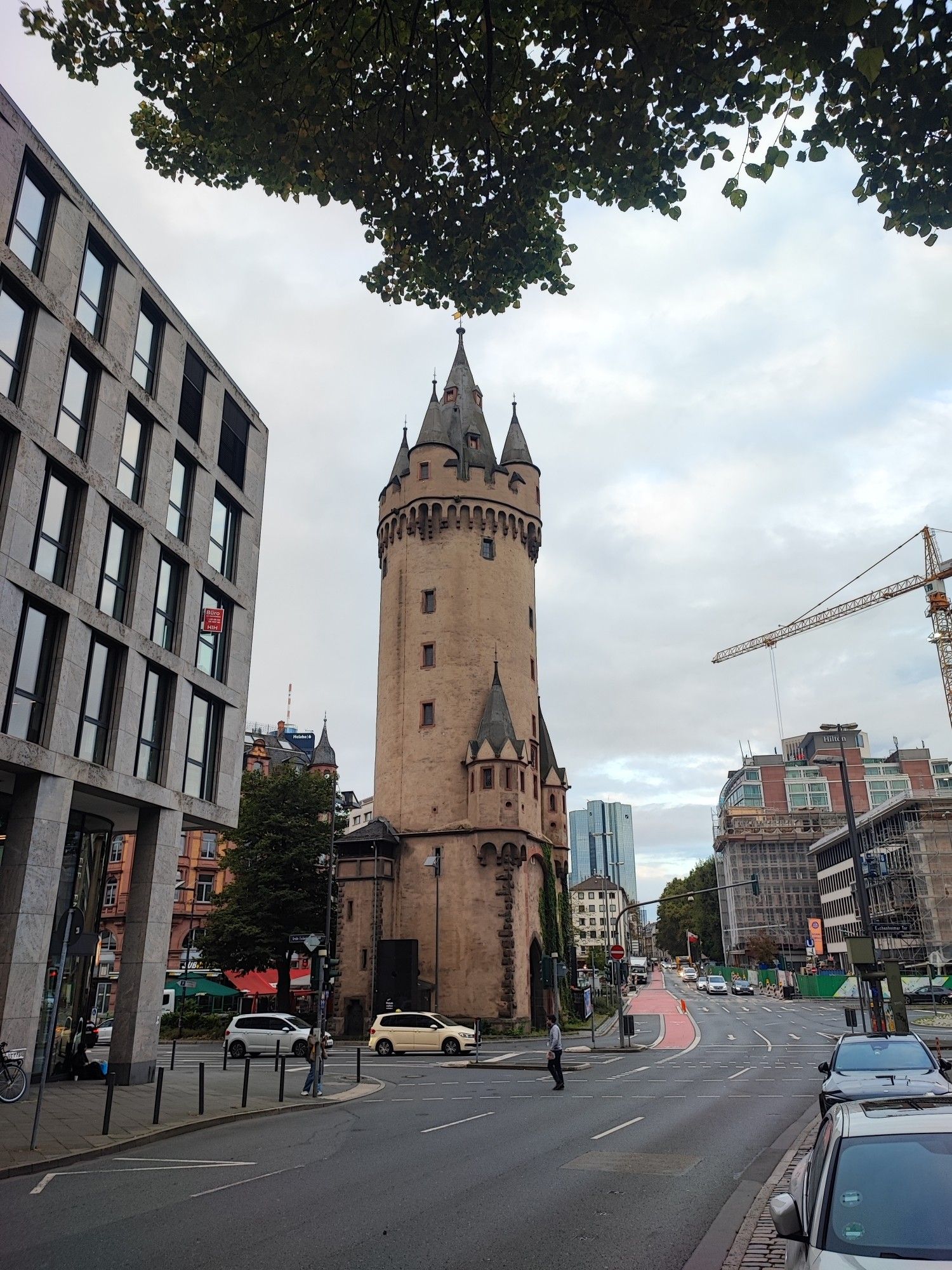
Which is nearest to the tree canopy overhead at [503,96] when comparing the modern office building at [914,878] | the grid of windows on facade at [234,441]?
the grid of windows on facade at [234,441]

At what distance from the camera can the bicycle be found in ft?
56.1

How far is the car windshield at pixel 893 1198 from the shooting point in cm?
440

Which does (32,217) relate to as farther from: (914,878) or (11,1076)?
(914,878)

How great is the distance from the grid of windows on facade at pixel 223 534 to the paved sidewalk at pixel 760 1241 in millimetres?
22409

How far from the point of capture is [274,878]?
48.6m

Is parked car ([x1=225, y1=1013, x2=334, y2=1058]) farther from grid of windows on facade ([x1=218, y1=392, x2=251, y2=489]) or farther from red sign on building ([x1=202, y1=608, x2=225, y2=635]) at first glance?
grid of windows on facade ([x1=218, y1=392, x2=251, y2=489])

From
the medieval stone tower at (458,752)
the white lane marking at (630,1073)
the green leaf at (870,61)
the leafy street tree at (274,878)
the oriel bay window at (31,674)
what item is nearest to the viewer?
the green leaf at (870,61)

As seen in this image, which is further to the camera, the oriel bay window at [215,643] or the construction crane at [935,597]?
the construction crane at [935,597]

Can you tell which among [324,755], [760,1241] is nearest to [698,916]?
[324,755]

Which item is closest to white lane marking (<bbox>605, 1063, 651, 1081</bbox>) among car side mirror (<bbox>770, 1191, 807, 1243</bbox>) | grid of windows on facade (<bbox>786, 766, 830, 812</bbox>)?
car side mirror (<bbox>770, 1191, 807, 1243</bbox>)

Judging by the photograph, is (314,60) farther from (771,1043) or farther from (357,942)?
(357,942)

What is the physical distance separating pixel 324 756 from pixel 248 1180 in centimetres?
7303

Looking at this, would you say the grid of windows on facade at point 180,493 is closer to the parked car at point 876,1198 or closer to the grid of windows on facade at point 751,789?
the parked car at point 876,1198

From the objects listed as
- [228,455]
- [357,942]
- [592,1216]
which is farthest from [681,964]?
[592,1216]
